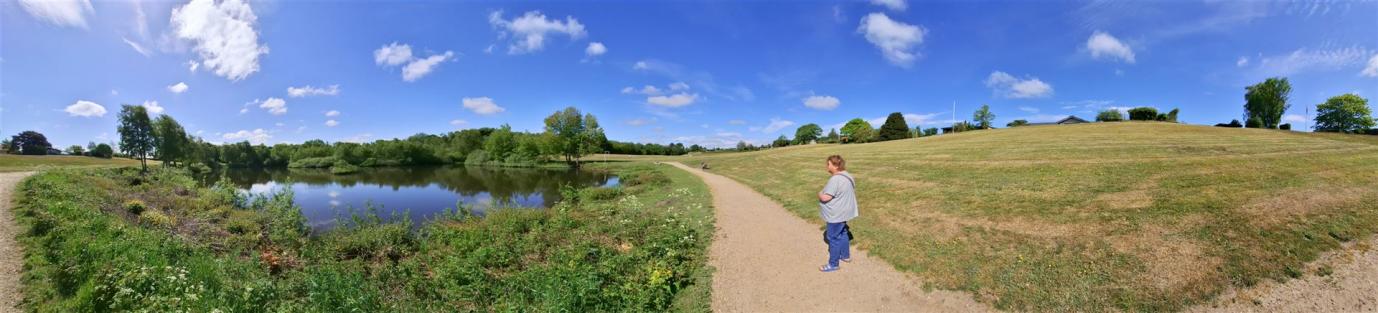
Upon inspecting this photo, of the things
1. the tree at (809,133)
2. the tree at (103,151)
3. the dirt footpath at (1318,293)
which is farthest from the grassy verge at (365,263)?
the tree at (103,151)

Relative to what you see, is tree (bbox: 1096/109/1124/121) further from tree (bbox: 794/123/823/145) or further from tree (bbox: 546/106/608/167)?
tree (bbox: 546/106/608/167)

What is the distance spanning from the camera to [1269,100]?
150 ft

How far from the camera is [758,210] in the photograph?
42.8 feet

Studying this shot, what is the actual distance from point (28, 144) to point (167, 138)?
73.7 feet

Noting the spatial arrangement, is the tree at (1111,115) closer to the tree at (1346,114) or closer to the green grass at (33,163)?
the tree at (1346,114)

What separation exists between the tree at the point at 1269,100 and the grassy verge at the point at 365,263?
6985cm

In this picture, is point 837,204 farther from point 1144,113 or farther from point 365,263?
point 1144,113

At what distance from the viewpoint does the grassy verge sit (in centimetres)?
589

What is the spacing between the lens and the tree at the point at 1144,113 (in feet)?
150

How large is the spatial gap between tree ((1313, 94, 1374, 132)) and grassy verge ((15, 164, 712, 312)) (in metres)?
65.7

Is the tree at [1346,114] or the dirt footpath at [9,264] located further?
the tree at [1346,114]

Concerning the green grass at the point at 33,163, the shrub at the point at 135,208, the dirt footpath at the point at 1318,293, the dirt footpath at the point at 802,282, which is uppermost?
the green grass at the point at 33,163

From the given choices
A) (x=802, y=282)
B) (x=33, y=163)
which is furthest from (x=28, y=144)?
(x=802, y=282)

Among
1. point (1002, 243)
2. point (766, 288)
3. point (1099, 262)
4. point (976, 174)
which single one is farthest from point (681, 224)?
point (976, 174)
